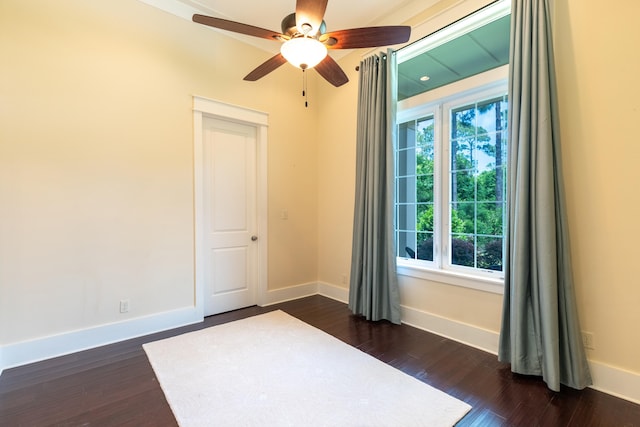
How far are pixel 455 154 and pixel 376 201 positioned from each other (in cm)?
94

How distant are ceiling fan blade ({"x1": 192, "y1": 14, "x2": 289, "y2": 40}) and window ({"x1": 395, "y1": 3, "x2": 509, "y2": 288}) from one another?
1769 millimetres

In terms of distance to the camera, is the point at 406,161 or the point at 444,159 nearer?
the point at 444,159

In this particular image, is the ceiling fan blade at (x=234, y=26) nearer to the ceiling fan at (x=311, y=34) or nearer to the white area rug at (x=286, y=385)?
the ceiling fan at (x=311, y=34)

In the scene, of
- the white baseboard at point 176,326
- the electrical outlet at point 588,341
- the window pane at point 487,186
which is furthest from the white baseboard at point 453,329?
the window pane at point 487,186

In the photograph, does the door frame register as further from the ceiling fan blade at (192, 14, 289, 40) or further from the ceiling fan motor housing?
the ceiling fan motor housing

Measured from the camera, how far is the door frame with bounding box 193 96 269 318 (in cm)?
332

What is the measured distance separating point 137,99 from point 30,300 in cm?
200

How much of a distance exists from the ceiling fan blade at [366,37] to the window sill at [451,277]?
2.12 m

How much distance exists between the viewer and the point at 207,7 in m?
3.20

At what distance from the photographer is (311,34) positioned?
203cm

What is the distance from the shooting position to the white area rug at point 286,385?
1.78m

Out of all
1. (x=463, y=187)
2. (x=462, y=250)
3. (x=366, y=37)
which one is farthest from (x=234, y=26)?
(x=462, y=250)

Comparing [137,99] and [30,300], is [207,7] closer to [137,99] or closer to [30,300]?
[137,99]

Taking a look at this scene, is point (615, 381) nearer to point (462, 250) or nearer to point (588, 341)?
point (588, 341)
